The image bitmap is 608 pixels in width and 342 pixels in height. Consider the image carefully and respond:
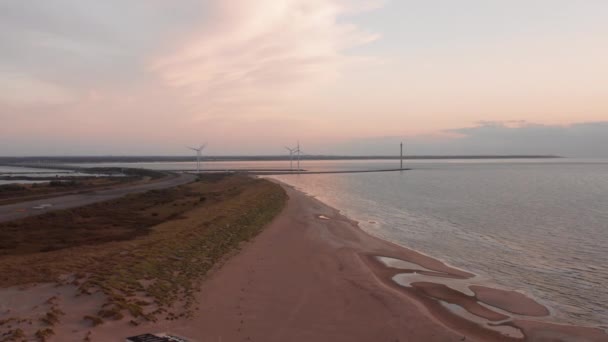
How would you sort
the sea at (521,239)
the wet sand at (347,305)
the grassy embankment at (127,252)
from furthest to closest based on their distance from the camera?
the sea at (521,239), the grassy embankment at (127,252), the wet sand at (347,305)

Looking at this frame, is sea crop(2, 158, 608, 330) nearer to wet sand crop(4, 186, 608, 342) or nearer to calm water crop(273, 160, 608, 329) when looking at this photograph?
calm water crop(273, 160, 608, 329)

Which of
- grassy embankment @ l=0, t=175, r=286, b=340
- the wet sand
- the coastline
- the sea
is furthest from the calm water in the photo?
grassy embankment @ l=0, t=175, r=286, b=340

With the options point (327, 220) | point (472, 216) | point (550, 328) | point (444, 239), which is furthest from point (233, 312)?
point (472, 216)

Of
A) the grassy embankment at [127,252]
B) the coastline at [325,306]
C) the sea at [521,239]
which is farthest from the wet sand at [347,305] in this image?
the sea at [521,239]

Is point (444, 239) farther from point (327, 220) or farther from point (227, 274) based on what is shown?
point (227, 274)

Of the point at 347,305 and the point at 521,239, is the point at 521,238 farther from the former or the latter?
the point at 347,305

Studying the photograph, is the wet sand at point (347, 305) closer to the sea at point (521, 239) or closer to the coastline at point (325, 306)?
the coastline at point (325, 306)
